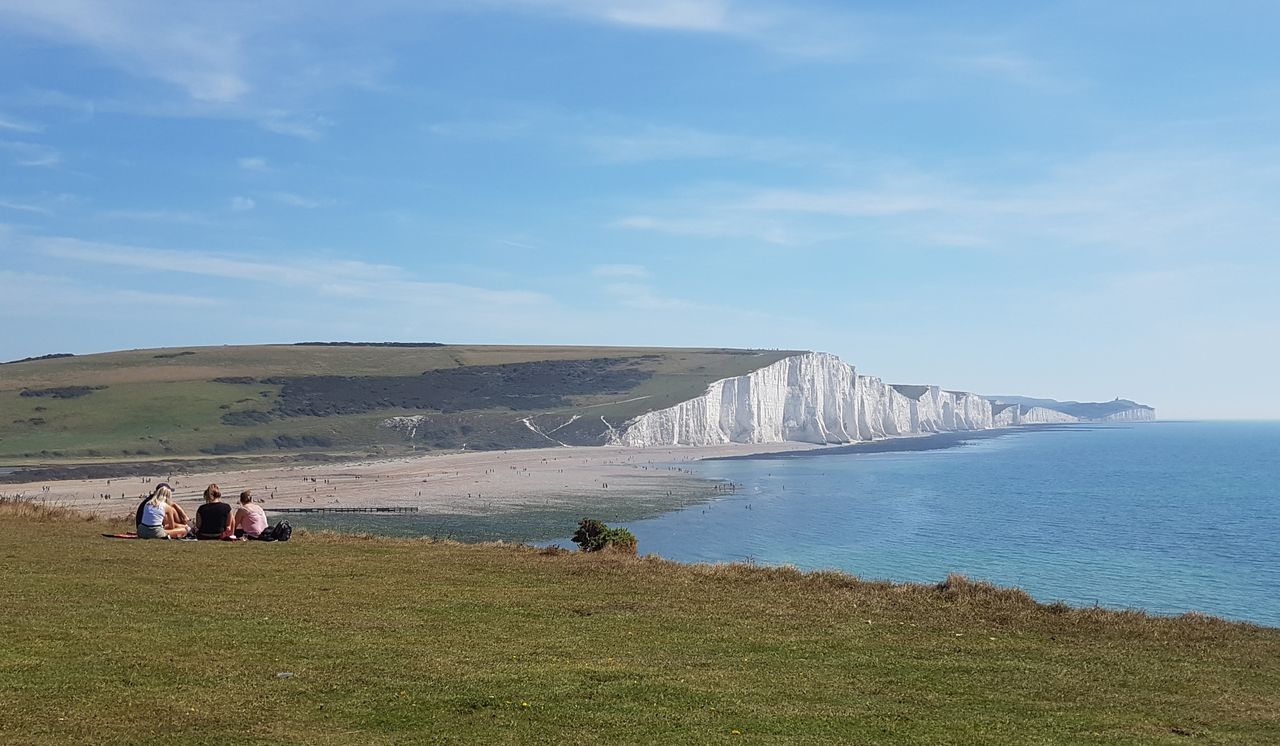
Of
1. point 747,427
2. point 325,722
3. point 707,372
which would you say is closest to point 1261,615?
point 325,722

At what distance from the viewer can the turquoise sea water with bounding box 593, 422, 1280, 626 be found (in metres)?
43.1

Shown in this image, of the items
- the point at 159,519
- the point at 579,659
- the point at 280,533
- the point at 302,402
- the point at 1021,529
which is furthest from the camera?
the point at 302,402

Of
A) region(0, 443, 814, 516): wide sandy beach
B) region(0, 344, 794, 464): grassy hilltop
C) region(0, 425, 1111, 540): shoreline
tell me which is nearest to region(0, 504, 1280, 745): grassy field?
region(0, 425, 1111, 540): shoreline

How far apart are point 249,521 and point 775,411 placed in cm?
15595

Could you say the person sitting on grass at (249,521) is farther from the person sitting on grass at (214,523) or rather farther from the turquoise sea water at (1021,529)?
the turquoise sea water at (1021,529)

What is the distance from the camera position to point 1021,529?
2506 inches

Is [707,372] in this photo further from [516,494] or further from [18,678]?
[18,678]

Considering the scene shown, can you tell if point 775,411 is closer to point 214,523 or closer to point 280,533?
point 280,533

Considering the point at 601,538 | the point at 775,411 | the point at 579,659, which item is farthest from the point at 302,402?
the point at 579,659

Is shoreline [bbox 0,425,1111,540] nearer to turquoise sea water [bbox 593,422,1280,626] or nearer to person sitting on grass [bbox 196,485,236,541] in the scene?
turquoise sea water [bbox 593,422,1280,626]

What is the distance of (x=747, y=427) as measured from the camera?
543 feet

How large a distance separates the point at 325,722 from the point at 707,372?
176m

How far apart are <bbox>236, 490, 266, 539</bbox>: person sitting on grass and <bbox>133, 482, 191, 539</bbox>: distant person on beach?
0.97 metres

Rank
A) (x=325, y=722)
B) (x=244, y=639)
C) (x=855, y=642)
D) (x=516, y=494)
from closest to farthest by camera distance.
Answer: (x=325, y=722), (x=244, y=639), (x=855, y=642), (x=516, y=494)
